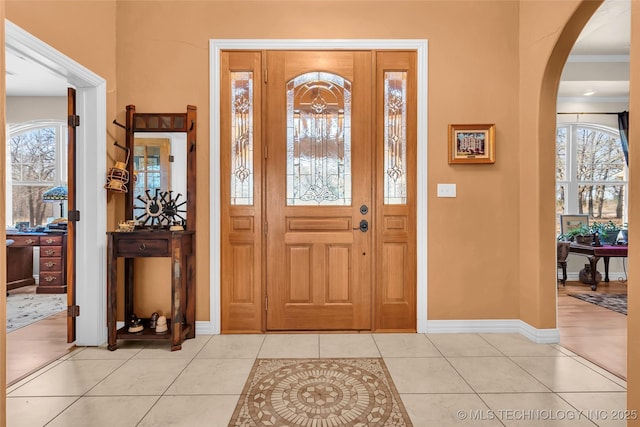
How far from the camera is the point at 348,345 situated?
9.02 feet

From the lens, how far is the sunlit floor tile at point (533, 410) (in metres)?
1.77

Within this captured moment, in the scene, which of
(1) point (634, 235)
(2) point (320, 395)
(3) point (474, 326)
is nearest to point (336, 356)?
(2) point (320, 395)

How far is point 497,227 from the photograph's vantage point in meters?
3.04

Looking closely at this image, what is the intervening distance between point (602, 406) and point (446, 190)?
5.88 ft

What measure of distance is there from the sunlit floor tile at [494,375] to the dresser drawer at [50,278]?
499 centimetres

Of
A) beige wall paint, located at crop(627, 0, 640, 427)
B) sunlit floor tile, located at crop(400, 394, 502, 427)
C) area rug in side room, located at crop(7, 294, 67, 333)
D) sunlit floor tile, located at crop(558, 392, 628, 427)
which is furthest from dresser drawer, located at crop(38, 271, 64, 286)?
beige wall paint, located at crop(627, 0, 640, 427)

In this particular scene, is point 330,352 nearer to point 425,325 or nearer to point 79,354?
point 425,325

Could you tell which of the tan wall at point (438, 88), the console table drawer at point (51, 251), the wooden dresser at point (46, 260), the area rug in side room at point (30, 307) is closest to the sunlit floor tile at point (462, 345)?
the tan wall at point (438, 88)

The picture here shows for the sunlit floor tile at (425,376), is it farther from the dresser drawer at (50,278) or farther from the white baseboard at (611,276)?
the dresser drawer at (50,278)

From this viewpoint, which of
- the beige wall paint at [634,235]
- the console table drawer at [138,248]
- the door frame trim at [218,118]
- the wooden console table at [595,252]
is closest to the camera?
the beige wall paint at [634,235]

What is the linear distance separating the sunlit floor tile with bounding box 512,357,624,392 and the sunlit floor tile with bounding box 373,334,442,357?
62cm

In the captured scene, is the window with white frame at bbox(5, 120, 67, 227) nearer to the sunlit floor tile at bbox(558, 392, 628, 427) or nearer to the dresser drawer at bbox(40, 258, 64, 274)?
the dresser drawer at bbox(40, 258, 64, 274)

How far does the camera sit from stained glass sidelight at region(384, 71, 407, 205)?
3.03m

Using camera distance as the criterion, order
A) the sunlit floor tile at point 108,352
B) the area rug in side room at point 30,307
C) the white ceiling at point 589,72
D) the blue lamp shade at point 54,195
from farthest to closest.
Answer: the blue lamp shade at point 54,195, the white ceiling at point 589,72, the area rug in side room at point 30,307, the sunlit floor tile at point 108,352
